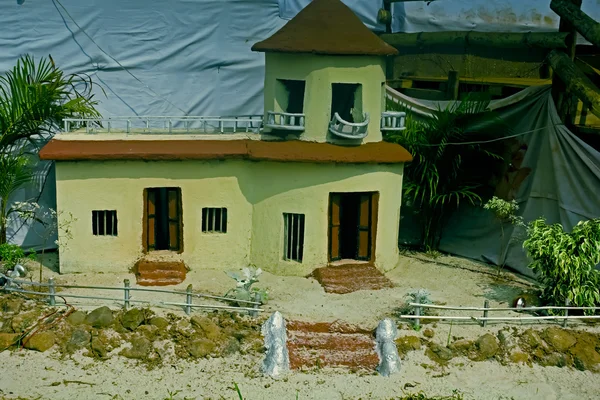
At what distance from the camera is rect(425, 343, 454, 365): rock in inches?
579

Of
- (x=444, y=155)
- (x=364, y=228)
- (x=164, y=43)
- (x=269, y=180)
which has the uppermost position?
(x=164, y=43)

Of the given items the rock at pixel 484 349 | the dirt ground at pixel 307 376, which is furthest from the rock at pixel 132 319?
the rock at pixel 484 349

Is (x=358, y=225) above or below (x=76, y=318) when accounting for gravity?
above

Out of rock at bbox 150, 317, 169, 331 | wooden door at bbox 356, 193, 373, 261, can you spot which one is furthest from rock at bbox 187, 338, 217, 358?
wooden door at bbox 356, 193, 373, 261

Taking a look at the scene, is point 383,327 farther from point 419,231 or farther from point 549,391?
point 419,231

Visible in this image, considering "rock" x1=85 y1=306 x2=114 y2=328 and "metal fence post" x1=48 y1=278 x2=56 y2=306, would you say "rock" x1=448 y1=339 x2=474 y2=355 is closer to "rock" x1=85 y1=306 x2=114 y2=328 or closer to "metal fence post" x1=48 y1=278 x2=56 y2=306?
"rock" x1=85 y1=306 x2=114 y2=328

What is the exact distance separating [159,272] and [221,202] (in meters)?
1.94

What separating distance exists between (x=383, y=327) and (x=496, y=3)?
11.5 metres

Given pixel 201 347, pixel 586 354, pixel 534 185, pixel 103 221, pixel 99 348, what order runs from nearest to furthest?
pixel 99 348, pixel 201 347, pixel 586 354, pixel 103 221, pixel 534 185

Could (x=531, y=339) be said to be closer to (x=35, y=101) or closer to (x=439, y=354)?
(x=439, y=354)

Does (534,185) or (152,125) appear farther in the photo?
(152,125)

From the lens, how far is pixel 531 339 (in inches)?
594

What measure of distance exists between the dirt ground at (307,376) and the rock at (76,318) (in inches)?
14.5

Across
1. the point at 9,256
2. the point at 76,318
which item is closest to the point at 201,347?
the point at 76,318
